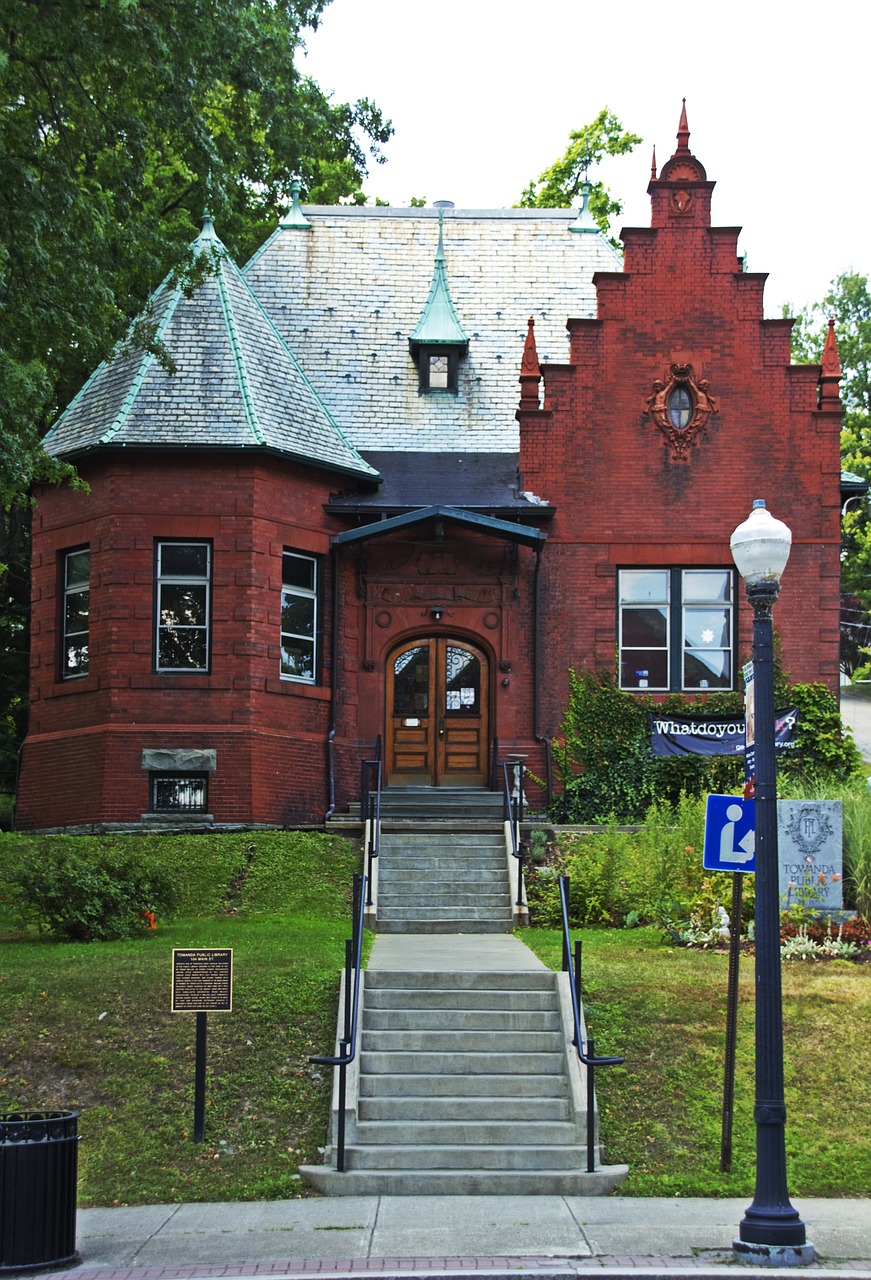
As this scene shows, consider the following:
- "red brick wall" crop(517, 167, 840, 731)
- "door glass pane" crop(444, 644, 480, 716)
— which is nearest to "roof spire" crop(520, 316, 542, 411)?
"red brick wall" crop(517, 167, 840, 731)

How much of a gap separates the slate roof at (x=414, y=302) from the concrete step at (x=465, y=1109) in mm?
15437

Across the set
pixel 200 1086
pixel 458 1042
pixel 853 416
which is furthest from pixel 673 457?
pixel 853 416

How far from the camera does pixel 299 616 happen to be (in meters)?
24.2

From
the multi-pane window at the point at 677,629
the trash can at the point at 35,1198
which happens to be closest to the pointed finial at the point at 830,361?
the multi-pane window at the point at 677,629

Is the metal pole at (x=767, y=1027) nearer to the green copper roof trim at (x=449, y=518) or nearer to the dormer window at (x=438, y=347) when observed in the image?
the green copper roof trim at (x=449, y=518)

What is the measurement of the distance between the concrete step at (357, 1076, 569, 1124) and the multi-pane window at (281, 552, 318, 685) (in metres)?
11.8

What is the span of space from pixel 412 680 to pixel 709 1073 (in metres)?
12.6

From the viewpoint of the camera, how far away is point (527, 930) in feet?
61.3

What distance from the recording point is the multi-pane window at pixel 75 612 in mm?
23906

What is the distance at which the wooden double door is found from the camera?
24.8m

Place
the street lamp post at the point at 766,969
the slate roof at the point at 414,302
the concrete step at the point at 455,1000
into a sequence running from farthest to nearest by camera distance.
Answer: the slate roof at the point at 414,302, the concrete step at the point at 455,1000, the street lamp post at the point at 766,969

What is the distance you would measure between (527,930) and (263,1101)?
6.60 m

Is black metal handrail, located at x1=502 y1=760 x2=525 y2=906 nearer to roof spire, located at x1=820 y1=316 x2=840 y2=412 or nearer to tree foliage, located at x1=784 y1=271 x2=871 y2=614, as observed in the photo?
roof spire, located at x1=820 y1=316 x2=840 y2=412

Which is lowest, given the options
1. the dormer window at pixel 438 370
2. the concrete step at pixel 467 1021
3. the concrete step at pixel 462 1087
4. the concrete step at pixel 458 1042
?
the concrete step at pixel 462 1087
